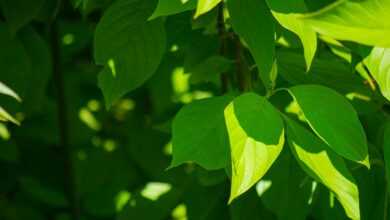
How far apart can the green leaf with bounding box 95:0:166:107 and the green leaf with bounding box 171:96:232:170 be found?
0.60 ft

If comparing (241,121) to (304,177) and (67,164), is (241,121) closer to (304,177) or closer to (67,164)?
(304,177)

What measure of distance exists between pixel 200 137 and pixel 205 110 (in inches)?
2.7

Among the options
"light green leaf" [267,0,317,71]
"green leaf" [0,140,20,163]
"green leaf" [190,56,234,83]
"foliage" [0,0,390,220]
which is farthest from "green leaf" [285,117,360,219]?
"green leaf" [0,140,20,163]

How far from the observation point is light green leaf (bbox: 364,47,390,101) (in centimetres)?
103

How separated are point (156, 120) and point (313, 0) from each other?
1.02m

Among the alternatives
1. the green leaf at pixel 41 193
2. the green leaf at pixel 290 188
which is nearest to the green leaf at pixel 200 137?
the green leaf at pixel 290 188

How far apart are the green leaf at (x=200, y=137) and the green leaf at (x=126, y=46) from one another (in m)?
0.18

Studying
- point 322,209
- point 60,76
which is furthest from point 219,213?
point 60,76

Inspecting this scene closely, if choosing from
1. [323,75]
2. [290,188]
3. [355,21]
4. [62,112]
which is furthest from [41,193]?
[355,21]

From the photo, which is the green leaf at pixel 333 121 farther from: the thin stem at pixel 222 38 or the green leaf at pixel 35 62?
the green leaf at pixel 35 62

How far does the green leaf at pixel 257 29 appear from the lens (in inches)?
40.4

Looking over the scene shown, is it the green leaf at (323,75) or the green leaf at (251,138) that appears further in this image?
the green leaf at (323,75)

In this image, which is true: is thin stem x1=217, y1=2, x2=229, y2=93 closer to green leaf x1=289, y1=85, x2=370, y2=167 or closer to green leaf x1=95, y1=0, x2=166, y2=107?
green leaf x1=95, y1=0, x2=166, y2=107

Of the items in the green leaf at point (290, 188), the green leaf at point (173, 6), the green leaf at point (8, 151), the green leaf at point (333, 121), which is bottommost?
the green leaf at point (8, 151)
